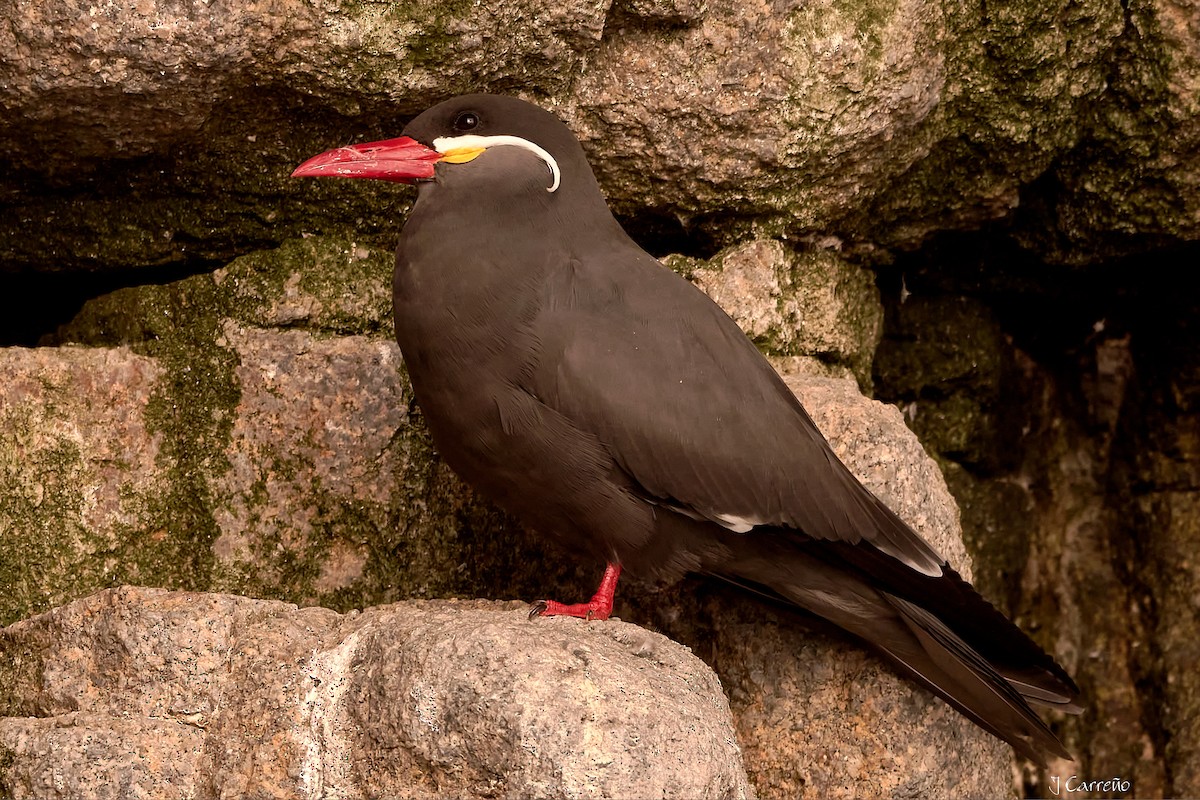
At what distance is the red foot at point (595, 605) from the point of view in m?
4.01

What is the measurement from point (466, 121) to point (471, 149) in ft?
0.25

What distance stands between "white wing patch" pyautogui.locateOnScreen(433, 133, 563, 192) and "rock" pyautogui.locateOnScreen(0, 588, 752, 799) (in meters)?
1.24

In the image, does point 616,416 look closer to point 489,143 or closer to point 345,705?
point 489,143

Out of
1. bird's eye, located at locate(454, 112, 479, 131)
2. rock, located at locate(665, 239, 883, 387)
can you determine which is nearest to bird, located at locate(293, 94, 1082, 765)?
bird's eye, located at locate(454, 112, 479, 131)

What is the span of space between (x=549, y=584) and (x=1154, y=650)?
92.3 inches

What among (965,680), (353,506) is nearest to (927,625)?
(965,680)

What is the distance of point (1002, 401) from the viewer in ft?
18.3

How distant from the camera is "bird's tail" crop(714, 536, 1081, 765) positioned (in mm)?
4059

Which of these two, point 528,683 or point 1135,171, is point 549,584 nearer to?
point 528,683

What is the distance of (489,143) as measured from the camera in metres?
4.08

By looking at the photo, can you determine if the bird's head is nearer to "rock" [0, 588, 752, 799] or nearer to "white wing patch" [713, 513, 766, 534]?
"white wing patch" [713, 513, 766, 534]

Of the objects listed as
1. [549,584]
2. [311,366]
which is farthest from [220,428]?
[549,584]
